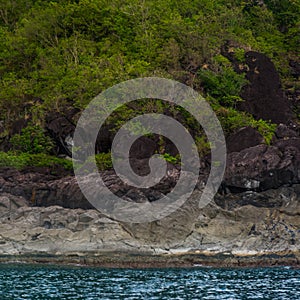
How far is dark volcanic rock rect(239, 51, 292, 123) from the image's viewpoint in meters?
49.6

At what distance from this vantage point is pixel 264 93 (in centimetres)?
5075

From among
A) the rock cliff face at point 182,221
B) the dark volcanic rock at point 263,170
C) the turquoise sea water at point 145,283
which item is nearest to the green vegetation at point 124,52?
the rock cliff face at point 182,221

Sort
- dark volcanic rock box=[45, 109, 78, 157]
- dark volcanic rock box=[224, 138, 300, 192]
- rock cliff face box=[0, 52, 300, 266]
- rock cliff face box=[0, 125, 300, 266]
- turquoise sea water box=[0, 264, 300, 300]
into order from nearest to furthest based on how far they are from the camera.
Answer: turquoise sea water box=[0, 264, 300, 300] → rock cliff face box=[0, 52, 300, 266] → rock cliff face box=[0, 125, 300, 266] → dark volcanic rock box=[224, 138, 300, 192] → dark volcanic rock box=[45, 109, 78, 157]

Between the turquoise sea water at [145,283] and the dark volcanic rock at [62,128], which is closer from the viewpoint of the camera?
the turquoise sea water at [145,283]

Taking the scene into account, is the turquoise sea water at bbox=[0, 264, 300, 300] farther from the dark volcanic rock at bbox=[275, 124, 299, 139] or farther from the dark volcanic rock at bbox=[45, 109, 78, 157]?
the dark volcanic rock at bbox=[45, 109, 78, 157]

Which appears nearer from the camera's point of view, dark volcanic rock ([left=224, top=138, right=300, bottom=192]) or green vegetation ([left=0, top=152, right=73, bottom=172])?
dark volcanic rock ([left=224, top=138, right=300, bottom=192])

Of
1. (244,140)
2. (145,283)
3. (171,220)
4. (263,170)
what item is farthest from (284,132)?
(145,283)

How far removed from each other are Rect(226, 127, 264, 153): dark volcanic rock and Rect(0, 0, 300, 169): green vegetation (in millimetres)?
1538

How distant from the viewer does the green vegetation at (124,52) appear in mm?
48688

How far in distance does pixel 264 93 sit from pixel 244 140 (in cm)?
821

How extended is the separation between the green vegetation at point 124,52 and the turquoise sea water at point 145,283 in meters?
11.6

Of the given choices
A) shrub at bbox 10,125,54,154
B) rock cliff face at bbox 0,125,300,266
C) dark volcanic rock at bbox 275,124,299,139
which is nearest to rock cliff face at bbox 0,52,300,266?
rock cliff face at bbox 0,125,300,266

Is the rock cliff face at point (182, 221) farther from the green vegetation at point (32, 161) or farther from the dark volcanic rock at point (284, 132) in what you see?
the dark volcanic rock at point (284, 132)

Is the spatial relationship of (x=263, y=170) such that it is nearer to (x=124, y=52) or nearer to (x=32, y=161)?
(x=32, y=161)
